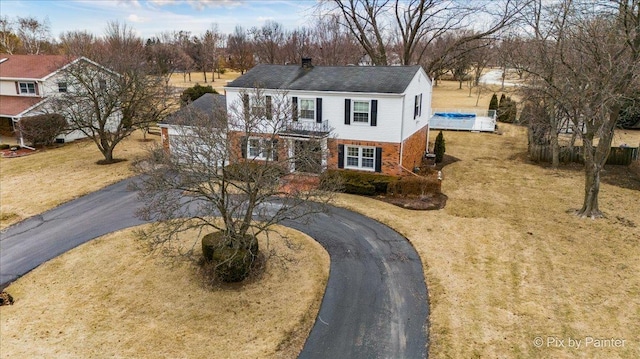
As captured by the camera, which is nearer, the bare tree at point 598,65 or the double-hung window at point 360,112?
the bare tree at point 598,65

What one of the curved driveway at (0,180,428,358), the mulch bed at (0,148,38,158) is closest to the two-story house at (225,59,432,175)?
the curved driveway at (0,180,428,358)

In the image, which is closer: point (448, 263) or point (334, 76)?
point (448, 263)

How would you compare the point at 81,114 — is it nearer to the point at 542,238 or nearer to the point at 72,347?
the point at 72,347

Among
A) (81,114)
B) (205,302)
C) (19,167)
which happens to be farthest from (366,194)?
(19,167)

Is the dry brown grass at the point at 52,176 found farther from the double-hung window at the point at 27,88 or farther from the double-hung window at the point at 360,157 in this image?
the double-hung window at the point at 360,157

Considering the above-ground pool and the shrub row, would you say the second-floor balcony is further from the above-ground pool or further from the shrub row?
the above-ground pool

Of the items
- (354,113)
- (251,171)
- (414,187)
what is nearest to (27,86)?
(354,113)

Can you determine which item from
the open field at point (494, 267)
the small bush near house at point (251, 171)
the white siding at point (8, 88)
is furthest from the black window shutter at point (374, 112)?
the white siding at point (8, 88)
